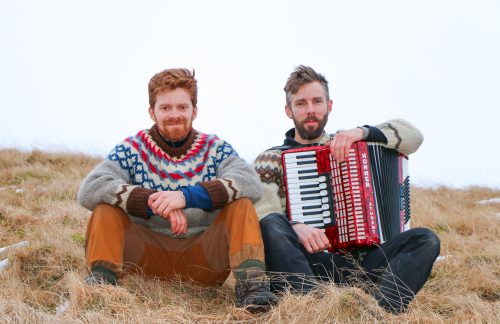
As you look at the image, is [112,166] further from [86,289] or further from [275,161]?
[275,161]

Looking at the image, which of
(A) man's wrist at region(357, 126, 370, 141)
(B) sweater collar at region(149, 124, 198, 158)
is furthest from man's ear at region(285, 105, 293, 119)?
(B) sweater collar at region(149, 124, 198, 158)

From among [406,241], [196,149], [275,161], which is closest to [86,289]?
[196,149]

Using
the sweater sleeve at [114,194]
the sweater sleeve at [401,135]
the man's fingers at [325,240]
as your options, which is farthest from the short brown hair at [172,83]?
the sweater sleeve at [401,135]

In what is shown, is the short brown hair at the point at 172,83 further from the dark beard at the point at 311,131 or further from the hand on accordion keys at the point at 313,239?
the hand on accordion keys at the point at 313,239

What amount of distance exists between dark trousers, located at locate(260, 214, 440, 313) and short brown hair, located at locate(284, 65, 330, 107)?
1276 millimetres

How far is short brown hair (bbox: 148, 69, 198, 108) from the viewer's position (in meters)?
4.45

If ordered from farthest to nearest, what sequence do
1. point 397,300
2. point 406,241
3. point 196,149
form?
point 196,149
point 406,241
point 397,300

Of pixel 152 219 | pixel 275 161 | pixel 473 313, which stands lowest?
pixel 473 313

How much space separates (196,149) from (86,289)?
133cm

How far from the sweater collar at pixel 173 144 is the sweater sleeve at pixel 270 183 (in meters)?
0.61

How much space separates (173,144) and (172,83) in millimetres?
445

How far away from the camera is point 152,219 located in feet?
14.6

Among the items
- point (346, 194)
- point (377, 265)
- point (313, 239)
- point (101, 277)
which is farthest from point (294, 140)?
point (101, 277)

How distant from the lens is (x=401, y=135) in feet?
15.8
